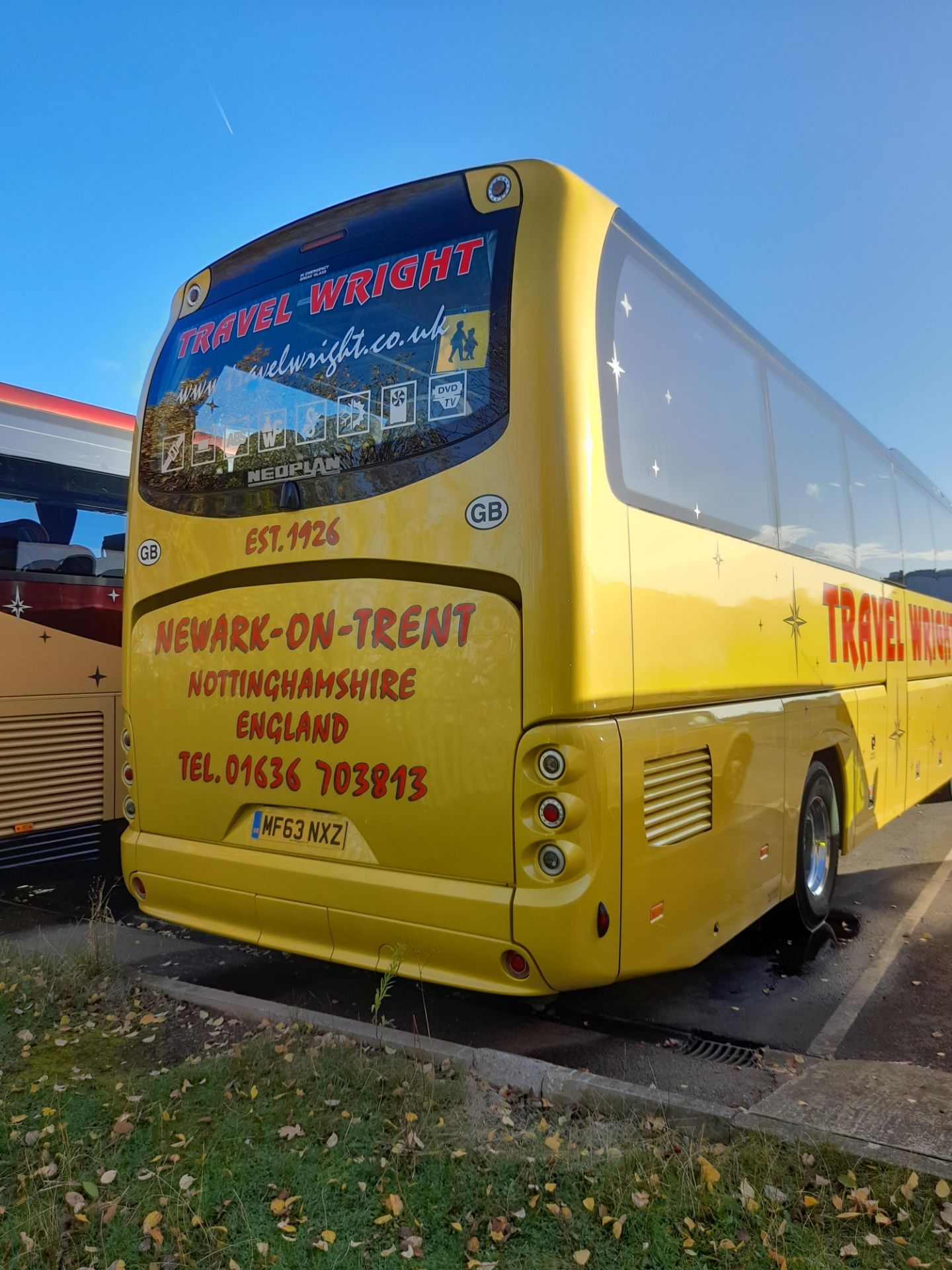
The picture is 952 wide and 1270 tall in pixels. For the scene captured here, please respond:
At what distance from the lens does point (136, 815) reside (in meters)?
4.91

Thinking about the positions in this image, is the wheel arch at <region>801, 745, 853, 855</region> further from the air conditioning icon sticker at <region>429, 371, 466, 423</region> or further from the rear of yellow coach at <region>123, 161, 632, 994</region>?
the air conditioning icon sticker at <region>429, 371, 466, 423</region>

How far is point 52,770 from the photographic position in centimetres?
654

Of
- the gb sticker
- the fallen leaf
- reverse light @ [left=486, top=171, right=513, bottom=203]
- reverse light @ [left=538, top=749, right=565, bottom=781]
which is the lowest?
the fallen leaf

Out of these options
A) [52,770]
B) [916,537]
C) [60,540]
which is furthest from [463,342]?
[916,537]

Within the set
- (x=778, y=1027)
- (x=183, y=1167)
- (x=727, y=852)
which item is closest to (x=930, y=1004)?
(x=778, y=1027)

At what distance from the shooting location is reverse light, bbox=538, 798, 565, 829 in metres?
3.59

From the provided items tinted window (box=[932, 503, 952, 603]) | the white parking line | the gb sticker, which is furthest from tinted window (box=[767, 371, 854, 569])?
tinted window (box=[932, 503, 952, 603])

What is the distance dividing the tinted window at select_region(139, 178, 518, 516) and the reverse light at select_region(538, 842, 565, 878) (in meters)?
1.55

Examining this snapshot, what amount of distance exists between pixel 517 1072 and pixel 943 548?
8.52 metres

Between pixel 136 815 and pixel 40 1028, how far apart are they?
104 centimetres

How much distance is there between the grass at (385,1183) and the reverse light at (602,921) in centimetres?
64

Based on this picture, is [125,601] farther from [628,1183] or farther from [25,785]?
[628,1183]

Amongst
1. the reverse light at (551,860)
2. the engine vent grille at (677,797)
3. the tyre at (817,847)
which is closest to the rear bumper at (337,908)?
the reverse light at (551,860)

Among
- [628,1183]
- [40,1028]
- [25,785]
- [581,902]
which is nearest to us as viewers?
[628,1183]
